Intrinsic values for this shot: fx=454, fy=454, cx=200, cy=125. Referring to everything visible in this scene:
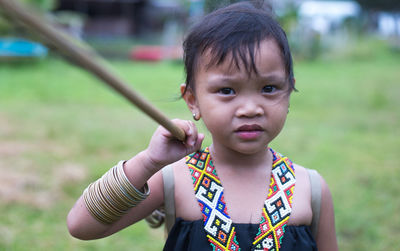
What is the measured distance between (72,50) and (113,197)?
0.64m

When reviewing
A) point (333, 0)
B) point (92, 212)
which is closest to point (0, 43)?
point (92, 212)

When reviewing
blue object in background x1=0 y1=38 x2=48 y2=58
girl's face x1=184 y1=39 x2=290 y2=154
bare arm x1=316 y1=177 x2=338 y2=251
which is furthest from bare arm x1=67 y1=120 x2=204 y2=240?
blue object in background x1=0 y1=38 x2=48 y2=58

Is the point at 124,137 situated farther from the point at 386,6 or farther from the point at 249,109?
the point at 386,6

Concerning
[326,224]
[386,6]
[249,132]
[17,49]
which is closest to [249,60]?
[249,132]

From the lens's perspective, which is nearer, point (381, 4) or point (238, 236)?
point (238, 236)

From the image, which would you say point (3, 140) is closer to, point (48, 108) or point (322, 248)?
point (48, 108)

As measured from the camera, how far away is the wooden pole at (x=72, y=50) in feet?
2.66

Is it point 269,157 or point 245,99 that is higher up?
point 245,99

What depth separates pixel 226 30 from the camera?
1.48 metres

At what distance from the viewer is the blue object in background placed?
36.0 feet

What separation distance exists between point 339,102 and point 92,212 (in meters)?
6.75

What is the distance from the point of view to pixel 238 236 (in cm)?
152

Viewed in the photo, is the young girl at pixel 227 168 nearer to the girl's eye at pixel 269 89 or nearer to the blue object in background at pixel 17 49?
the girl's eye at pixel 269 89

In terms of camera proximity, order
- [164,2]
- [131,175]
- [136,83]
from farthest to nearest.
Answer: [164,2]
[136,83]
[131,175]
